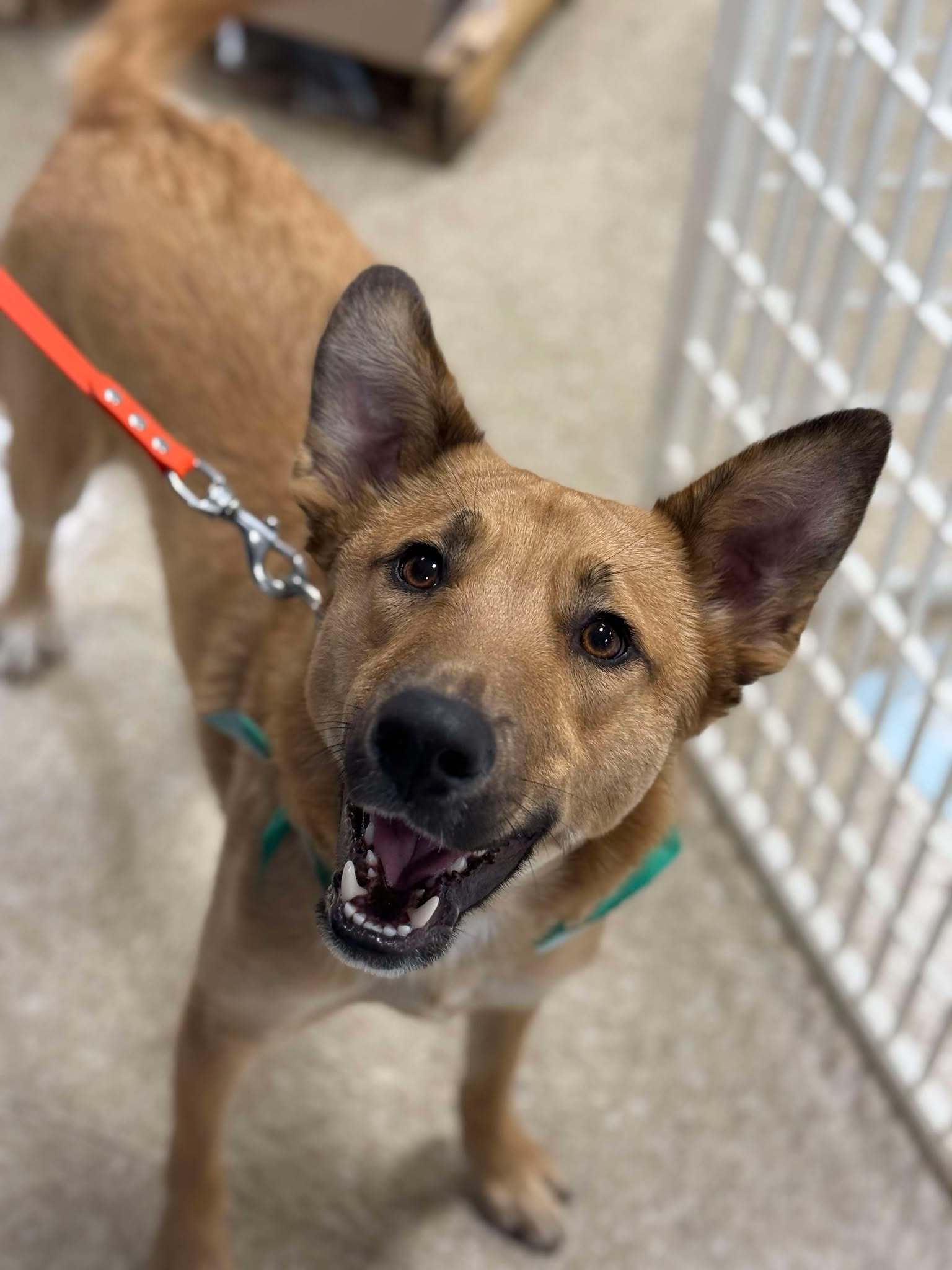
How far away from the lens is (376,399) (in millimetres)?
1336

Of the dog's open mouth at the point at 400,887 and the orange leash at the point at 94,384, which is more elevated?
the orange leash at the point at 94,384

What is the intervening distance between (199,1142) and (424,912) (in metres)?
0.67

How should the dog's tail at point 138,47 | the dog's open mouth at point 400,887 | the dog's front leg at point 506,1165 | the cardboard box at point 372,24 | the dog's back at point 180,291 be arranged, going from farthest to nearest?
the cardboard box at point 372,24 → the dog's tail at point 138,47 → the dog's front leg at point 506,1165 → the dog's back at point 180,291 → the dog's open mouth at point 400,887

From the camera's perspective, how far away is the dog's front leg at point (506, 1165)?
1.80 meters

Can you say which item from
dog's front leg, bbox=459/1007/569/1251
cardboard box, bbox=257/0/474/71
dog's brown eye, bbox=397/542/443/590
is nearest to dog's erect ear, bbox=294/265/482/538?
dog's brown eye, bbox=397/542/443/590

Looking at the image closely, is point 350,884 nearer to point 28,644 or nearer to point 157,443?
point 157,443

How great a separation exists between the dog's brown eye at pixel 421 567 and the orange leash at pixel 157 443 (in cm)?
24

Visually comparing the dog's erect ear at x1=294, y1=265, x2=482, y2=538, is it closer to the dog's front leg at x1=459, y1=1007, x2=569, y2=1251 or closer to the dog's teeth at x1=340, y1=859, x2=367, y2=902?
the dog's teeth at x1=340, y1=859, x2=367, y2=902

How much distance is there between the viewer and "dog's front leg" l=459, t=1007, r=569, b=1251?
1.80 meters

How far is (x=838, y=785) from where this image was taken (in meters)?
2.33

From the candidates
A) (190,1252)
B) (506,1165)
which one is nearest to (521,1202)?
(506,1165)

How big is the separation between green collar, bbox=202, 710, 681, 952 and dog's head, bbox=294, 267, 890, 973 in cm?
16

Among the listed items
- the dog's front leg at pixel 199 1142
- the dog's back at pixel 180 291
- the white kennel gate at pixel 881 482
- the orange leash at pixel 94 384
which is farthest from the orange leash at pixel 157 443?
the white kennel gate at pixel 881 482

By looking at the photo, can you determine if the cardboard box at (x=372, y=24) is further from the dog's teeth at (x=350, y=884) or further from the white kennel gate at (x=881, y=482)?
the dog's teeth at (x=350, y=884)
